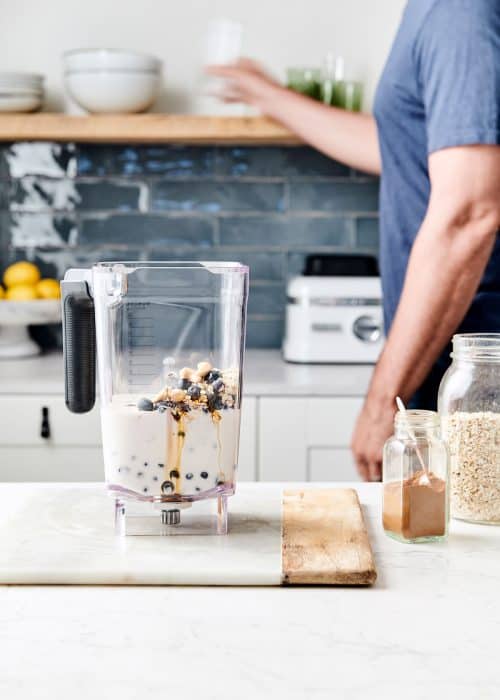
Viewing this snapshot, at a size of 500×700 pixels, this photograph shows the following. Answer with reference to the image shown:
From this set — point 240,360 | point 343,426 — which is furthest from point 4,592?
point 343,426

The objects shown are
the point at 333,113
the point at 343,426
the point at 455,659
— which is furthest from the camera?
the point at 333,113

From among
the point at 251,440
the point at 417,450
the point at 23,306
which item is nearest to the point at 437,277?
the point at 417,450

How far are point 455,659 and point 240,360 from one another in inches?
16.3

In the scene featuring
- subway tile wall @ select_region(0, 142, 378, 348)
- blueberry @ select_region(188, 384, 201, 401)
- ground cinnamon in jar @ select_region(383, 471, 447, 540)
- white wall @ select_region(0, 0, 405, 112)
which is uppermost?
white wall @ select_region(0, 0, 405, 112)

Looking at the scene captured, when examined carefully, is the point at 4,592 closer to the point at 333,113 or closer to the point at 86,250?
the point at 333,113

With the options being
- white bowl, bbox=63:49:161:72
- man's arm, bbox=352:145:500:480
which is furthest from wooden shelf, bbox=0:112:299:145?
man's arm, bbox=352:145:500:480

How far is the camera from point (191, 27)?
2.94 m

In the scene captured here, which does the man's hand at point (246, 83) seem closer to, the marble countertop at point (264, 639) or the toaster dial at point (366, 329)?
the toaster dial at point (366, 329)

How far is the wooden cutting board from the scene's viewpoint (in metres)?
0.88

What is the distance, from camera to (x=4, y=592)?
88 cm

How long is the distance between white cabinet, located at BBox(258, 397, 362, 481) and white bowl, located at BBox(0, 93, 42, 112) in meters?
1.11

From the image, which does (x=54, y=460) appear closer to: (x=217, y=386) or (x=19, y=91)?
(x=19, y=91)

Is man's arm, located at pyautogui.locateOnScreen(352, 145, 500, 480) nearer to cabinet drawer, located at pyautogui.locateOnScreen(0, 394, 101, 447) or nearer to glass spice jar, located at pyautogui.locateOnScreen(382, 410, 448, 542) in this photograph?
glass spice jar, located at pyautogui.locateOnScreen(382, 410, 448, 542)

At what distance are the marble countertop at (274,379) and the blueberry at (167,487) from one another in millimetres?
1381
